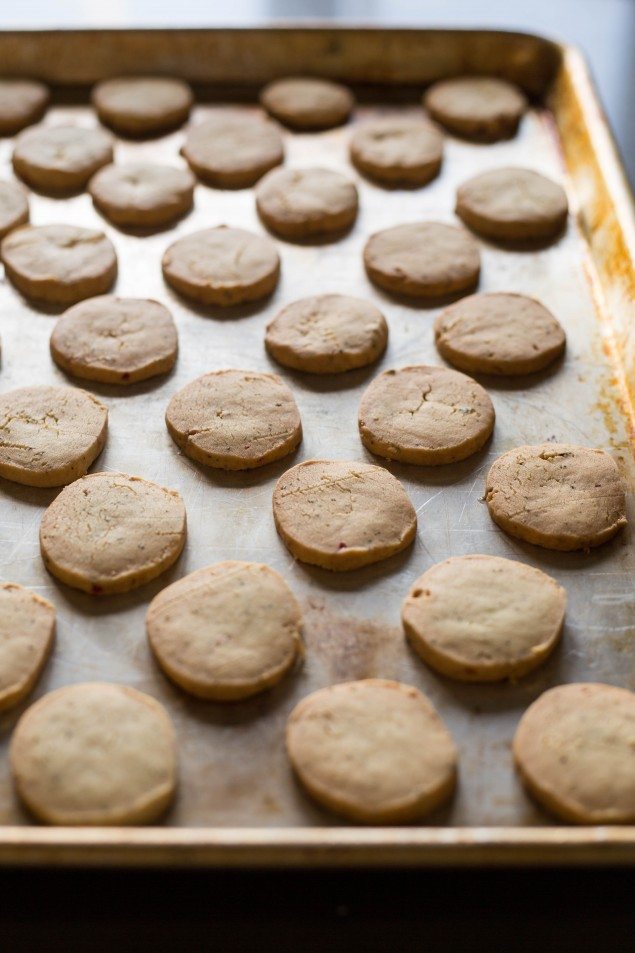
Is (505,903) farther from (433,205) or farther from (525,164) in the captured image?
(525,164)

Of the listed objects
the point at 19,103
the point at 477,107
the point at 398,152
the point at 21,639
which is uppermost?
the point at 477,107

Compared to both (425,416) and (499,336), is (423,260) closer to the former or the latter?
(499,336)

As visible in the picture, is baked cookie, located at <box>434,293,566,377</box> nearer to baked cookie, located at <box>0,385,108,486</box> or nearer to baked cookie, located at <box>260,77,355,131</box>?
baked cookie, located at <box>0,385,108,486</box>

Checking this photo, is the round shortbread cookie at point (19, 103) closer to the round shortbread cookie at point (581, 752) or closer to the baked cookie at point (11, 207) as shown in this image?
the baked cookie at point (11, 207)

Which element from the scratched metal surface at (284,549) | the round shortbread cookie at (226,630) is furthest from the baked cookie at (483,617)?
the round shortbread cookie at (226,630)

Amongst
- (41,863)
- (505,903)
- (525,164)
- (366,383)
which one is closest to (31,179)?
(366,383)

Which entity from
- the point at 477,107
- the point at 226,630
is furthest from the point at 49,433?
the point at 477,107
